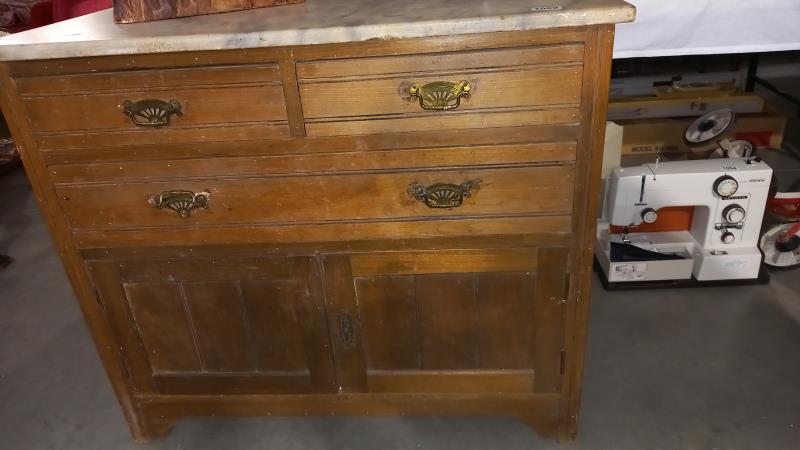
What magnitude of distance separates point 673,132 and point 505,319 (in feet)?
6.17

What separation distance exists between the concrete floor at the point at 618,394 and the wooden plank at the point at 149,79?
973 mm

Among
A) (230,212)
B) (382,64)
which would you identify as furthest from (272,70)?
(230,212)

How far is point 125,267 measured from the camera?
4.65ft

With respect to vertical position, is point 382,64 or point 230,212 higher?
point 382,64

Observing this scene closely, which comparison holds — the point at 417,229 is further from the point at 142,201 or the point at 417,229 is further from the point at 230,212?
the point at 142,201

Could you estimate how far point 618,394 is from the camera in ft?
5.58

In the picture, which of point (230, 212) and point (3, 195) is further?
point (3, 195)

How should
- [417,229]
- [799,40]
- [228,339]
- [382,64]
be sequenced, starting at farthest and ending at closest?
[799,40] → [228,339] → [417,229] → [382,64]

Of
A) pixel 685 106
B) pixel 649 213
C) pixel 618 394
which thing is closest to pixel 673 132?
pixel 685 106

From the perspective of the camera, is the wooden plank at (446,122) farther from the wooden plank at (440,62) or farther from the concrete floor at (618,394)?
the concrete floor at (618,394)

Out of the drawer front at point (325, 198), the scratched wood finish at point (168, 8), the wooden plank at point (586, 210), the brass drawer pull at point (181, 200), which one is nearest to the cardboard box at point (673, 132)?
the wooden plank at point (586, 210)

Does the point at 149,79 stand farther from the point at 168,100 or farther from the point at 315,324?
the point at 315,324

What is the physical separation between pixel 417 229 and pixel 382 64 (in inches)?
14.2

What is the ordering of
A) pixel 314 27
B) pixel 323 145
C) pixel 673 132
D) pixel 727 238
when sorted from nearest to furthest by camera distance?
pixel 314 27 < pixel 323 145 < pixel 727 238 < pixel 673 132
